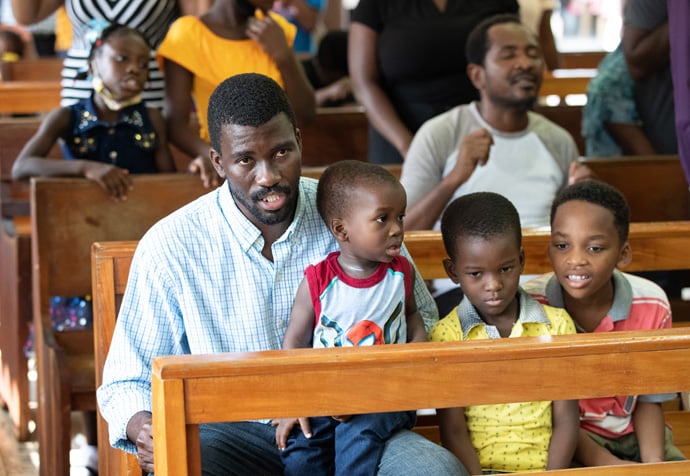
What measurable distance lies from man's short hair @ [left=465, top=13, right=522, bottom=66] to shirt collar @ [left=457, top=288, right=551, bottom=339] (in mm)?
1359

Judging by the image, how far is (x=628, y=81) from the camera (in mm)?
4703

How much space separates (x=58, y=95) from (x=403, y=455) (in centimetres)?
381

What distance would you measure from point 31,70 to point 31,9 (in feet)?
8.51

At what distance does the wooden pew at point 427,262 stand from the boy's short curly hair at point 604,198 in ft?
0.59

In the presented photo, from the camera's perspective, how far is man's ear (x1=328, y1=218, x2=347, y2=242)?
2504 mm

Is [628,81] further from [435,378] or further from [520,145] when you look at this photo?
[435,378]

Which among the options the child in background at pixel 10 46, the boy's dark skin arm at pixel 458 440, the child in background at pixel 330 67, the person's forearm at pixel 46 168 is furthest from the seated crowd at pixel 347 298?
the child in background at pixel 10 46

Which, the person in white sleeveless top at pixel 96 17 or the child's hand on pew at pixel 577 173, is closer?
the child's hand on pew at pixel 577 173

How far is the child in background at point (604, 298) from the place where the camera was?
261cm

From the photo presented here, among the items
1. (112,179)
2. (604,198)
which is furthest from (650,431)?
(112,179)

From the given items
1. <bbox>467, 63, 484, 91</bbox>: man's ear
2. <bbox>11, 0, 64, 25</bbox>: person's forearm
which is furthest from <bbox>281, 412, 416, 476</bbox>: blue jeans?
<bbox>11, 0, 64, 25</bbox>: person's forearm

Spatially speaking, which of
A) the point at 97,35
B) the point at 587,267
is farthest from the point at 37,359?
the point at 587,267

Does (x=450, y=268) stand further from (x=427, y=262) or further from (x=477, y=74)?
(x=477, y=74)

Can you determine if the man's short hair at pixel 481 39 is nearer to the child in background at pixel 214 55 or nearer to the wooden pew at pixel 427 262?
the child in background at pixel 214 55
